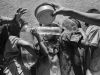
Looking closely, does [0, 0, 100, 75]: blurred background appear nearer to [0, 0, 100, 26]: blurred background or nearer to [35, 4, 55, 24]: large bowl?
[0, 0, 100, 26]: blurred background

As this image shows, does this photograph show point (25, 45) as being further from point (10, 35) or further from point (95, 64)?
point (95, 64)

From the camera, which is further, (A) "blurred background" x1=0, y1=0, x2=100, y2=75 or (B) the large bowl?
(A) "blurred background" x1=0, y1=0, x2=100, y2=75

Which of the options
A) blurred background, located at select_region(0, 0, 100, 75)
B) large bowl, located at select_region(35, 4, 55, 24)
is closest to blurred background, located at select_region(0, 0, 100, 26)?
blurred background, located at select_region(0, 0, 100, 75)

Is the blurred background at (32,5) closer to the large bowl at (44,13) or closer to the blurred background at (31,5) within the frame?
the blurred background at (31,5)

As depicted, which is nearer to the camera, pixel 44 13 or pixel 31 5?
pixel 44 13

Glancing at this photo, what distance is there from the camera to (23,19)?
4.02 m

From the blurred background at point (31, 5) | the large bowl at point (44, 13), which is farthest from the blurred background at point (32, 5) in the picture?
the large bowl at point (44, 13)

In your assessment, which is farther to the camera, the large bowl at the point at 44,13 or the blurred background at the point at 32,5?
the blurred background at the point at 32,5

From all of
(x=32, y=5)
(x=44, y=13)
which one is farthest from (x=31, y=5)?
(x=44, y=13)

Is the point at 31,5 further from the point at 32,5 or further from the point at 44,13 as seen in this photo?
the point at 44,13

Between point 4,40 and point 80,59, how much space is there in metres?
0.71

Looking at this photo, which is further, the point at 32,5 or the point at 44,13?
the point at 32,5

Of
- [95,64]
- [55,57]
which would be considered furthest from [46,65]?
[95,64]

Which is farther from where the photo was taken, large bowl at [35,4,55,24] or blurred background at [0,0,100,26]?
blurred background at [0,0,100,26]
